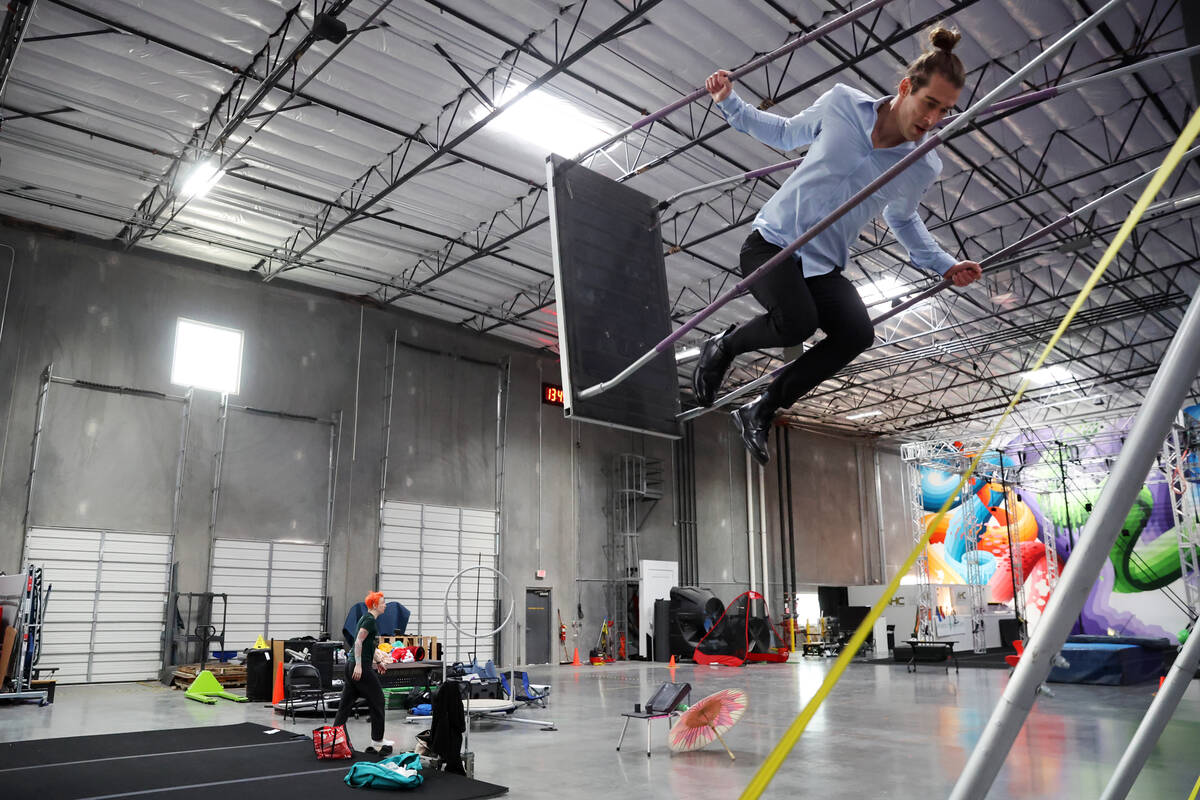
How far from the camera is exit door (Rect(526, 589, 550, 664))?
19.4 m

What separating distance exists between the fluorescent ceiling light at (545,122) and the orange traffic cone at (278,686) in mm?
8132

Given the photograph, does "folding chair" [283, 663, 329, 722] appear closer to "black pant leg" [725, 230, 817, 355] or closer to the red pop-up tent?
"black pant leg" [725, 230, 817, 355]

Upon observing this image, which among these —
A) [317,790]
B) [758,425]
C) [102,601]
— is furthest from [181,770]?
[102,601]

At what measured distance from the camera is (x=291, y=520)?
16469 mm

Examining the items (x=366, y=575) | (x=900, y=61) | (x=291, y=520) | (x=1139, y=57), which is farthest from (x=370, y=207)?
(x=1139, y=57)

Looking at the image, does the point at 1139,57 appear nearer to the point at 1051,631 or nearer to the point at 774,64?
the point at 774,64

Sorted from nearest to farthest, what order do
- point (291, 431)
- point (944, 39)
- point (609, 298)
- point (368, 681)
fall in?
1. point (944, 39)
2. point (609, 298)
3. point (368, 681)
4. point (291, 431)

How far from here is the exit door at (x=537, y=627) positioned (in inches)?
764

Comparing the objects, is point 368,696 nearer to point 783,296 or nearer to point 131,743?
point 131,743

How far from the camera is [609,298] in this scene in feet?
11.5

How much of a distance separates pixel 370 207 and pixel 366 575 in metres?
7.38

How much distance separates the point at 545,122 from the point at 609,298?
9.12 meters

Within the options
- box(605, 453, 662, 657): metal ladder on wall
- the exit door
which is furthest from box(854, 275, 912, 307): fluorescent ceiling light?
the exit door

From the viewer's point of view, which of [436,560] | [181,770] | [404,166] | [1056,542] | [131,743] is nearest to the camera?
[181,770]
